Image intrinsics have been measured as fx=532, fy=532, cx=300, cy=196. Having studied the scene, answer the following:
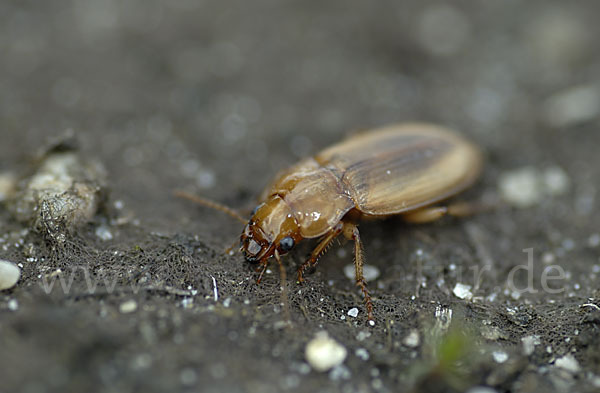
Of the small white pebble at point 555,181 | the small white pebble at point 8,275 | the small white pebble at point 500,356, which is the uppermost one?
the small white pebble at point 8,275

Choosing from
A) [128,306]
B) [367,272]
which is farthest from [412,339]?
[128,306]

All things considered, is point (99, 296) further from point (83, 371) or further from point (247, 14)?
point (247, 14)

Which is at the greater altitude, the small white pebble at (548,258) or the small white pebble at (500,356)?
the small white pebble at (500,356)

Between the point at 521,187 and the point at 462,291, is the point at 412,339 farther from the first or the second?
the point at 521,187

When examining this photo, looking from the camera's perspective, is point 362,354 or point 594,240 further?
point 594,240

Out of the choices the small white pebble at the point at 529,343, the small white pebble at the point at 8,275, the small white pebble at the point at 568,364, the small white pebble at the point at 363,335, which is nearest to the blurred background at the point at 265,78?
the small white pebble at the point at 8,275

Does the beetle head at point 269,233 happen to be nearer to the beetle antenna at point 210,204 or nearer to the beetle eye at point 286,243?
the beetle eye at point 286,243
